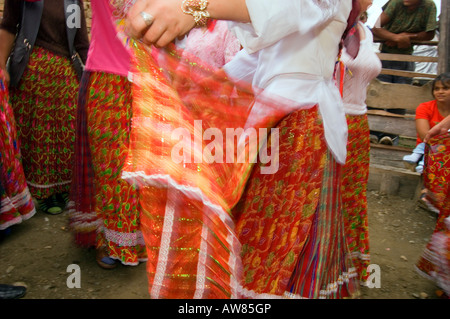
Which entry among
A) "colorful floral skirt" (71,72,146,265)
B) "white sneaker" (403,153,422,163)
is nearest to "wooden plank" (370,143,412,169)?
"white sneaker" (403,153,422,163)

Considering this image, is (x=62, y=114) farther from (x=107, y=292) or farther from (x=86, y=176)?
(x=107, y=292)

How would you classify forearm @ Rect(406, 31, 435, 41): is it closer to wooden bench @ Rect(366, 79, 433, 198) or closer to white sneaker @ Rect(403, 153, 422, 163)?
wooden bench @ Rect(366, 79, 433, 198)

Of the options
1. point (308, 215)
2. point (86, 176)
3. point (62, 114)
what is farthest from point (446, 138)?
point (62, 114)

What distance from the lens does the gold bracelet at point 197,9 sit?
890mm

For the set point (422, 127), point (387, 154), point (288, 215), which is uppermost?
point (288, 215)

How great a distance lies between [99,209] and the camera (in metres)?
2.25

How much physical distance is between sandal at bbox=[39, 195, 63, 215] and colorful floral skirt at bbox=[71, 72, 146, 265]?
39.2 inches

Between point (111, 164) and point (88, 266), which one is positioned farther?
point (88, 266)

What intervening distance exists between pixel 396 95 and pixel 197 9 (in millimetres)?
4254

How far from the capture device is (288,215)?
119cm

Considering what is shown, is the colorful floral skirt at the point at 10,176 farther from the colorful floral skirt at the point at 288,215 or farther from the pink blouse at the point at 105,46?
the colorful floral skirt at the point at 288,215

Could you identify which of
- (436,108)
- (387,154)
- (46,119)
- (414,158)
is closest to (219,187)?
(46,119)

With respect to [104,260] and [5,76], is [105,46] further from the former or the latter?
[104,260]

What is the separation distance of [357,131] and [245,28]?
Result: 1.48 m
